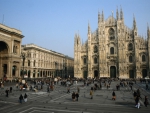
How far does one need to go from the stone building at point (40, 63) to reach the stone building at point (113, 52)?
15.6 metres

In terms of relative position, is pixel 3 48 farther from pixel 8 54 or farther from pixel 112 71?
pixel 112 71

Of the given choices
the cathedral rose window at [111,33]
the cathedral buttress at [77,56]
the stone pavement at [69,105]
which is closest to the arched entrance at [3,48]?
the stone pavement at [69,105]

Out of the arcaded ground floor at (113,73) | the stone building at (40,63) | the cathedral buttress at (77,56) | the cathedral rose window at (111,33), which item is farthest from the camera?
the cathedral buttress at (77,56)

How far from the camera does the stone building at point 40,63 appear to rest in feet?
188

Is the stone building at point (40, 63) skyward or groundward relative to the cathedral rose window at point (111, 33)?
groundward

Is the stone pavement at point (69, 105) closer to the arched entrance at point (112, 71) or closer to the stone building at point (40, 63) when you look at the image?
the stone building at point (40, 63)

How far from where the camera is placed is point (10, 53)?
39406 millimetres

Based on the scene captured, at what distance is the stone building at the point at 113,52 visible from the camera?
5144 centimetres

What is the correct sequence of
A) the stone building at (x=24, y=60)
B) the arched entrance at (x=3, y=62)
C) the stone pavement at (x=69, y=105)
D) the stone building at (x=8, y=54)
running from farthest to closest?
the arched entrance at (x=3, y=62), the stone building at (x=24, y=60), the stone building at (x=8, y=54), the stone pavement at (x=69, y=105)

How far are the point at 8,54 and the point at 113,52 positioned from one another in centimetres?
3558

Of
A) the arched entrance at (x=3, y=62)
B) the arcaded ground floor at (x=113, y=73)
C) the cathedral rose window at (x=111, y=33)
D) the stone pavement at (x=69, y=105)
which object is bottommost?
the stone pavement at (x=69, y=105)

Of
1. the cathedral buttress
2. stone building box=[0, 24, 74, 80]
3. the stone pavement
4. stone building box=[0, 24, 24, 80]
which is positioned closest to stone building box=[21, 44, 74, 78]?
stone building box=[0, 24, 74, 80]

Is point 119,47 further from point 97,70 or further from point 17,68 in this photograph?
point 17,68

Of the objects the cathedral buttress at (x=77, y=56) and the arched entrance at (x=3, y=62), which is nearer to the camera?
the arched entrance at (x=3, y=62)
